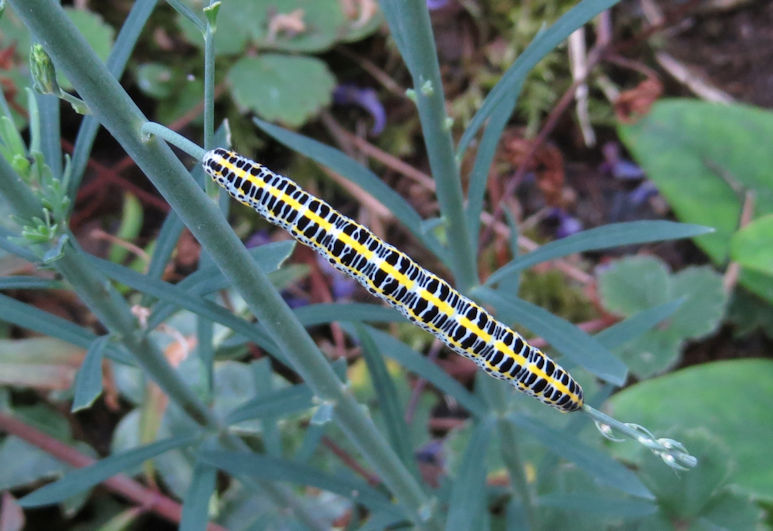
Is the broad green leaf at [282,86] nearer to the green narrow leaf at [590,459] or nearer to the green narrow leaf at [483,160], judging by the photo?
the green narrow leaf at [483,160]

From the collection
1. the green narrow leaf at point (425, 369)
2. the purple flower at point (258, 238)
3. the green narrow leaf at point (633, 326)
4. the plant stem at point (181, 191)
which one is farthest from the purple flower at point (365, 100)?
the plant stem at point (181, 191)

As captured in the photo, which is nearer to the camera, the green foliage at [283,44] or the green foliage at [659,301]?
the green foliage at [659,301]

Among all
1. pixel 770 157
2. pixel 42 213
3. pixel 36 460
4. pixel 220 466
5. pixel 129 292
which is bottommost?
pixel 36 460

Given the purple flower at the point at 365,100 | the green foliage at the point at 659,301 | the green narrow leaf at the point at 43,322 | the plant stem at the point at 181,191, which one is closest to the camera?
the plant stem at the point at 181,191

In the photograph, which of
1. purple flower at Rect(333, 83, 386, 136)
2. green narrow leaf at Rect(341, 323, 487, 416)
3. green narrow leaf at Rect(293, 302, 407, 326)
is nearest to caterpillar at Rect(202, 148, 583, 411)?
green narrow leaf at Rect(293, 302, 407, 326)

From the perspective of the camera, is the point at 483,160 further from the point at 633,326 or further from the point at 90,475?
the point at 90,475

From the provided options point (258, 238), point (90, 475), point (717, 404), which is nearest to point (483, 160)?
point (90, 475)

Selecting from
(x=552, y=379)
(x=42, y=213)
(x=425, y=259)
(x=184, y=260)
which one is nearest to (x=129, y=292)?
(x=184, y=260)

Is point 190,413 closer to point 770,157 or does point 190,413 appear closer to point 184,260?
point 184,260
